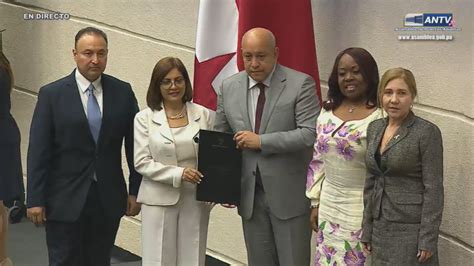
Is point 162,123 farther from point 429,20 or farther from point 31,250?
point 31,250

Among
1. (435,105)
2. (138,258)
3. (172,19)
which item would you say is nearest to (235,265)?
(138,258)

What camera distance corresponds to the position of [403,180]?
4492 millimetres

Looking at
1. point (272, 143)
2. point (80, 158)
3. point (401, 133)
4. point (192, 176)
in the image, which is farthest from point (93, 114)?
point (401, 133)

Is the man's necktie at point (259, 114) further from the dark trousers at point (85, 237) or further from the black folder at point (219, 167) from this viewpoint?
the dark trousers at point (85, 237)

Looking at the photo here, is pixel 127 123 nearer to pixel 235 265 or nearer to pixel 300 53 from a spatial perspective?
pixel 300 53

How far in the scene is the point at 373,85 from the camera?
4730mm

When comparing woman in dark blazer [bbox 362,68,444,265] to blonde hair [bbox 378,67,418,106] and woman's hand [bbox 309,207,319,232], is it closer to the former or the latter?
blonde hair [bbox 378,67,418,106]

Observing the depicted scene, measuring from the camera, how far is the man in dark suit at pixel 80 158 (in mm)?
5152

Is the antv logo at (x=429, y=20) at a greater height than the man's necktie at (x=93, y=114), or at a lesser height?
greater

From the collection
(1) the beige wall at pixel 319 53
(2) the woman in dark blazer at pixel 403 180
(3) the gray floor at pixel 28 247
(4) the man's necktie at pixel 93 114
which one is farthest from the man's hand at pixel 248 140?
(3) the gray floor at pixel 28 247

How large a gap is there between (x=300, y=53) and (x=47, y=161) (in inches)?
57.7

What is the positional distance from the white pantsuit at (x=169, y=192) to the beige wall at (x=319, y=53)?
105 cm

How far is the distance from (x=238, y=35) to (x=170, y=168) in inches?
36.5

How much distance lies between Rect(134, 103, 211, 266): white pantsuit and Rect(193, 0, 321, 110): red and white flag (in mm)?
571
